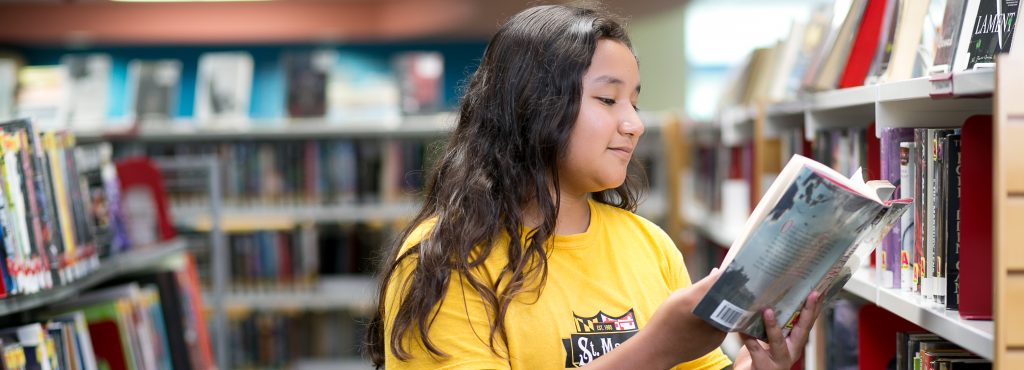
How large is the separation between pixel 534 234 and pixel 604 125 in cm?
18

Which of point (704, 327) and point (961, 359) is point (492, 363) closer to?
point (704, 327)

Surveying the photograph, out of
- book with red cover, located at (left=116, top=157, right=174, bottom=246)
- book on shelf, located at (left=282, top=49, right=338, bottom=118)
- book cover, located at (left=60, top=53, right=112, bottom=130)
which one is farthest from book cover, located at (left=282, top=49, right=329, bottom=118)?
book with red cover, located at (left=116, top=157, right=174, bottom=246)

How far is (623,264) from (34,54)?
8.02 metres

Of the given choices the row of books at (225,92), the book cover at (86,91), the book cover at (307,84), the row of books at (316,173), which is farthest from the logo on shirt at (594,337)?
the book cover at (86,91)

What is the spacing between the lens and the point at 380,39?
823 cm

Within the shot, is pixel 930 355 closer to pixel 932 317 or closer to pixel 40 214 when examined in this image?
pixel 932 317

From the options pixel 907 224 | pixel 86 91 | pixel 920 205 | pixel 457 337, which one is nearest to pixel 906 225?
pixel 907 224

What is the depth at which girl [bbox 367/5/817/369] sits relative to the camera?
1.37 m

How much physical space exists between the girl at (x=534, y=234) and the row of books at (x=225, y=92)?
359 centimetres

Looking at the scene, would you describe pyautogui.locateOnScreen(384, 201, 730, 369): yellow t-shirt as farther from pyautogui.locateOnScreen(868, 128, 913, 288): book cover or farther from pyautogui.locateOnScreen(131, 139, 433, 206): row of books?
pyautogui.locateOnScreen(131, 139, 433, 206): row of books

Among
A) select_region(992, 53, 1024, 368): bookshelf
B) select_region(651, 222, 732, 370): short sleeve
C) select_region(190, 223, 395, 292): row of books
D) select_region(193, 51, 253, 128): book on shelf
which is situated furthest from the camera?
select_region(193, 51, 253, 128): book on shelf

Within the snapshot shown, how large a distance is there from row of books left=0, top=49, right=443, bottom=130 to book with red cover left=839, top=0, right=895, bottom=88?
3.30 meters

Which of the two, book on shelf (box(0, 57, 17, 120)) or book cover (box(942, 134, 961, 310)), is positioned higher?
book on shelf (box(0, 57, 17, 120))

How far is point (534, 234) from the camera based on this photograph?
4.71 ft
